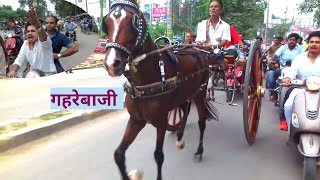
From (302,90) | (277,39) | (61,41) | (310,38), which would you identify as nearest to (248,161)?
(302,90)

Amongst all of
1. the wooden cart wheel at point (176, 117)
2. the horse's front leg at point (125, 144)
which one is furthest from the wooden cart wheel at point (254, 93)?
the horse's front leg at point (125, 144)

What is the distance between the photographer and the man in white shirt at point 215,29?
479cm

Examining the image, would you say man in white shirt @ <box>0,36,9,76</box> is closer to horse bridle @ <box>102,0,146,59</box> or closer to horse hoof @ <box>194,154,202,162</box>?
horse bridle @ <box>102,0,146,59</box>

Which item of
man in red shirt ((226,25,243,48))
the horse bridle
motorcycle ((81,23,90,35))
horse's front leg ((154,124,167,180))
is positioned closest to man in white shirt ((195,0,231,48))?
man in red shirt ((226,25,243,48))

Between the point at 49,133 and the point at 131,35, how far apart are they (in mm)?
3219

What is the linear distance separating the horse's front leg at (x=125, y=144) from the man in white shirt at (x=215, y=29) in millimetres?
2061

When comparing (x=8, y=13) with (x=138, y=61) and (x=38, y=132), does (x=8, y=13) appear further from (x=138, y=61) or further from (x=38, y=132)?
(x=38, y=132)

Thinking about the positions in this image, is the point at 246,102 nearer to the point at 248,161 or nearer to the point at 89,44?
the point at 248,161

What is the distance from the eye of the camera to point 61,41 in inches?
55.2

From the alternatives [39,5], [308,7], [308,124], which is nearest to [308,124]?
[308,124]

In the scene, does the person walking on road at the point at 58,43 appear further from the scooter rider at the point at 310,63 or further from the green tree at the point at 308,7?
the green tree at the point at 308,7

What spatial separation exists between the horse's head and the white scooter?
1696 millimetres

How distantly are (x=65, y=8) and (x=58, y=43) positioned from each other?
13 cm

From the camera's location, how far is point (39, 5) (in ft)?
4.23
